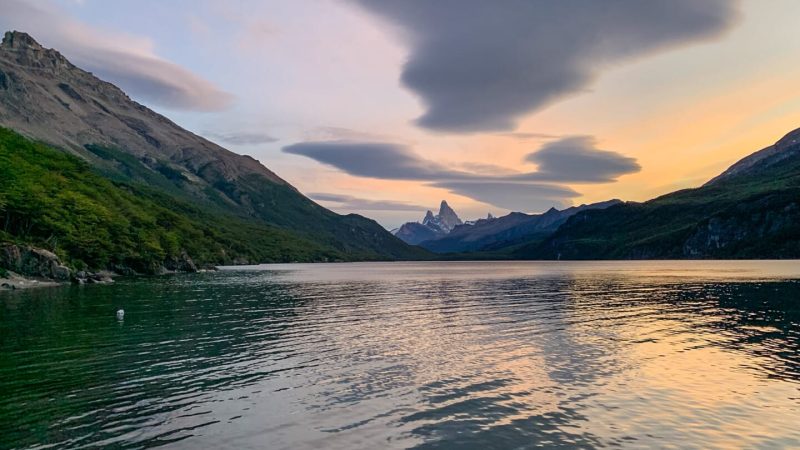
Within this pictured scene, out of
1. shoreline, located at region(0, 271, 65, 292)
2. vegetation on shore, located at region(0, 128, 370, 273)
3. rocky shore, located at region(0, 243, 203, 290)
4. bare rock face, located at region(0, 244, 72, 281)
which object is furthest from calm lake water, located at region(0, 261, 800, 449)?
vegetation on shore, located at region(0, 128, 370, 273)

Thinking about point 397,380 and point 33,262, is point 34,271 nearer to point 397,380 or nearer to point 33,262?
point 33,262

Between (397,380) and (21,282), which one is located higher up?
(21,282)

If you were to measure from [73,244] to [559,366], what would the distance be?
5348 inches

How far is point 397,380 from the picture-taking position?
109ft

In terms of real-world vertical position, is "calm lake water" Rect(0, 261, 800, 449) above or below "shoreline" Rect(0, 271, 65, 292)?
below

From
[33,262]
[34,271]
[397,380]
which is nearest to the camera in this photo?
[397,380]

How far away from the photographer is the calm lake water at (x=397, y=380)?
23.3 meters

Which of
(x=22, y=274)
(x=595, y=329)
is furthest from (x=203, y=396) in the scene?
(x=22, y=274)

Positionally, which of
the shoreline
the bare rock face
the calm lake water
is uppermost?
the bare rock face

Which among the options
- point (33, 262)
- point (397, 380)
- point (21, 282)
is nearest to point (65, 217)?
point (33, 262)

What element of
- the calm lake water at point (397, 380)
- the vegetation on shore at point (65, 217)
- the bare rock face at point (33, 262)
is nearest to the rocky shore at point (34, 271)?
the bare rock face at point (33, 262)

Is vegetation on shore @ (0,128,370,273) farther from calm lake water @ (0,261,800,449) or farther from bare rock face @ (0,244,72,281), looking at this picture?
Answer: calm lake water @ (0,261,800,449)

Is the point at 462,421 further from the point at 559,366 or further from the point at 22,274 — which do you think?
the point at 22,274

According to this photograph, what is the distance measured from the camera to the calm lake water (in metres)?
23.3
